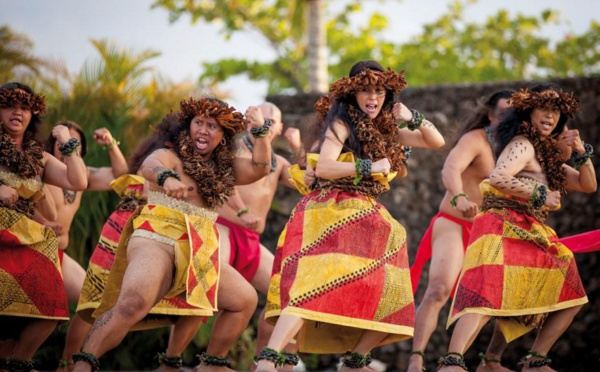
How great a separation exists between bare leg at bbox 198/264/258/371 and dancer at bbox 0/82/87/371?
984 millimetres

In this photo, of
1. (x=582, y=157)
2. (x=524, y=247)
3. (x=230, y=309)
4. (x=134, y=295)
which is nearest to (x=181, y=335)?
(x=230, y=309)

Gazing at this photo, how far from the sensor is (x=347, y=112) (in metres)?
6.25

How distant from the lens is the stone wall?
989 centimetres

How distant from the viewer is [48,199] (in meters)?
7.17

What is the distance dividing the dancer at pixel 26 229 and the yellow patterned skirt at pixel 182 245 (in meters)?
0.45

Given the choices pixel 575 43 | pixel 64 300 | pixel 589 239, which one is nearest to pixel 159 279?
pixel 64 300

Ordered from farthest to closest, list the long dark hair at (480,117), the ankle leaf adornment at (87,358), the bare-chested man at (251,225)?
the long dark hair at (480,117) < the bare-chested man at (251,225) < the ankle leaf adornment at (87,358)

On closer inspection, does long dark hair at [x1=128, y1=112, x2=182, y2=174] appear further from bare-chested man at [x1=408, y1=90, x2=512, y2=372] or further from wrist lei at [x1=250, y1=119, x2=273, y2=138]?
bare-chested man at [x1=408, y1=90, x2=512, y2=372]

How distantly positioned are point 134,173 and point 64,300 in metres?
1.22

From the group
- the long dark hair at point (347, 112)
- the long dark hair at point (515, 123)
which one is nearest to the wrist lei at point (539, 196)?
the long dark hair at point (515, 123)

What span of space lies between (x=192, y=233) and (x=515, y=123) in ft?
7.52

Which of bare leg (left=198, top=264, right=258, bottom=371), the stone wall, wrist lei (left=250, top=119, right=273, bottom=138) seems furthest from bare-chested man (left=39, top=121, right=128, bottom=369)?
the stone wall

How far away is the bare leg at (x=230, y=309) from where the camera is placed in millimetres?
6547

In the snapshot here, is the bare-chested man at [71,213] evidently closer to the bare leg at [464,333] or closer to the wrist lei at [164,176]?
the wrist lei at [164,176]
